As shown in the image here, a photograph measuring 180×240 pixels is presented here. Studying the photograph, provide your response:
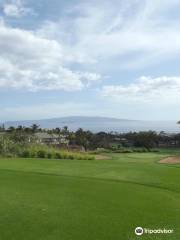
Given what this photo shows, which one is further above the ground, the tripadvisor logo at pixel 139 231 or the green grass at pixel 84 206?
the green grass at pixel 84 206

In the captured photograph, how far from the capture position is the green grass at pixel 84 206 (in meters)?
7.84

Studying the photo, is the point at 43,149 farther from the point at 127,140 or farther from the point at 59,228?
the point at 127,140

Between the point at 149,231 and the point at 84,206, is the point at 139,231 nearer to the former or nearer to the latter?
the point at 149,231

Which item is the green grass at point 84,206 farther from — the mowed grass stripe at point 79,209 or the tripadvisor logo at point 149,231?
the tripadvisor logo at point 149,231

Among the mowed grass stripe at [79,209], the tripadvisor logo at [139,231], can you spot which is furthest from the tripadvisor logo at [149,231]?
the mowed grass stripe at [79,209]

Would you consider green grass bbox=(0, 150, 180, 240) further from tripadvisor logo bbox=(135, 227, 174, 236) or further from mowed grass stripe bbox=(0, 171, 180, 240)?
tripadvisor logo bbox=(135, 227, 174, 236)

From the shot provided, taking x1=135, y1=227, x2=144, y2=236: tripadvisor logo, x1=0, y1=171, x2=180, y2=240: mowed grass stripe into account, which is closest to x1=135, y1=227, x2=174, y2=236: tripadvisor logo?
x1=135, y1=227, x2=144, y2=236: tripadvisor logo

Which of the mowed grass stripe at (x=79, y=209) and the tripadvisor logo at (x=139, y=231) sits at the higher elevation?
the mowed grass stripe at (x=79, y=209)

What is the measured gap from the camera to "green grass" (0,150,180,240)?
784cm

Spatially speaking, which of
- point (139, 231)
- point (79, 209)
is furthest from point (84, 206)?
point (139, 231)

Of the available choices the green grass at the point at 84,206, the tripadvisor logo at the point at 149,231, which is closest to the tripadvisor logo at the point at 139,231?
the tripadvisor logo at the point at 149,231

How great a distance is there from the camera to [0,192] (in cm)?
1165

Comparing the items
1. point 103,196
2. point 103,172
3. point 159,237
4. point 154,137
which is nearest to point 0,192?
point 103,196

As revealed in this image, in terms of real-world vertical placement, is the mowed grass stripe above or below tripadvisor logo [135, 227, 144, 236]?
above
